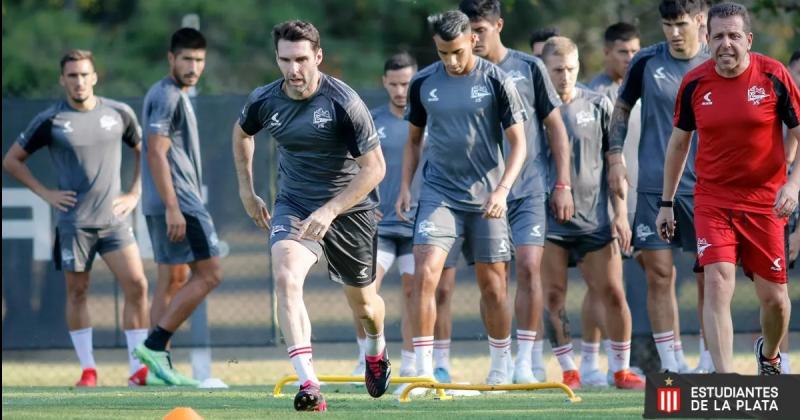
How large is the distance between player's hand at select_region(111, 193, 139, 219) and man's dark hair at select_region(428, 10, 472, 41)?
382 centimetres

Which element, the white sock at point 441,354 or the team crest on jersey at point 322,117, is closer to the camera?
the team crest on jersey at point 322,117

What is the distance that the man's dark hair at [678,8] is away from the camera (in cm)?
1119

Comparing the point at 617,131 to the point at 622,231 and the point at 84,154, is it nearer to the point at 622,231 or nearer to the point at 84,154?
the point at 622,231

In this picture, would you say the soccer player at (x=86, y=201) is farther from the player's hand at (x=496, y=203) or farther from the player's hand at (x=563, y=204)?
the player's hand at (x=496, y=203)

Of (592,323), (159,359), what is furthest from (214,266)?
(592,323)

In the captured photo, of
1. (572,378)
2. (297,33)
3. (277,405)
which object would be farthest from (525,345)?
(297,33)

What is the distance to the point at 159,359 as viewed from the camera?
1272 cm

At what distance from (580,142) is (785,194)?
3.09 meters

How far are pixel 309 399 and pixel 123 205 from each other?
469 centimetres

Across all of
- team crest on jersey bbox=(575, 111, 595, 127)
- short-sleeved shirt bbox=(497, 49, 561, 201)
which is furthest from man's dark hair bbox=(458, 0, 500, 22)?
team crest on jersey bbox=(575, 111, 595, 127)

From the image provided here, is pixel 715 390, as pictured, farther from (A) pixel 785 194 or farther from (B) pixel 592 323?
(B) pixel 592 323

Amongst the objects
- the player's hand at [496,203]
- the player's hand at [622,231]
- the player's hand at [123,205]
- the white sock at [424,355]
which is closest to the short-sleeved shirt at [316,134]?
the player's hand at [496,203]

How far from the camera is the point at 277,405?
9883 millimetres

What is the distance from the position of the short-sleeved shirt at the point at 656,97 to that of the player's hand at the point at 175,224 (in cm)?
369
